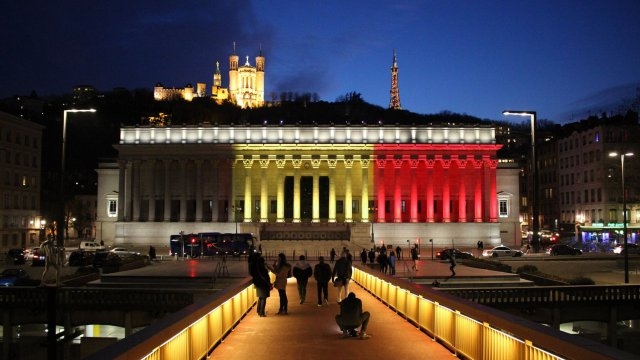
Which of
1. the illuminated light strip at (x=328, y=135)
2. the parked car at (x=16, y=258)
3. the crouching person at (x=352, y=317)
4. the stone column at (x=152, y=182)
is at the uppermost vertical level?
Result: the illuminated light strip at (x=328, y=135)

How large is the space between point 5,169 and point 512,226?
71.4 metres

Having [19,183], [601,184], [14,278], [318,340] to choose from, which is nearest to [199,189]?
[19,183]

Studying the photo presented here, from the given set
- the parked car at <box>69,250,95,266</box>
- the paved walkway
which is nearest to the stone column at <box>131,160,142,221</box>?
the parked car at <box>69,250,95,266</box>

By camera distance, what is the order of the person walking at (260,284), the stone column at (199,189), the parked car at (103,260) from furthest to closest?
the stone column at (199,189) < the parked car at (103,260) < the person walking at (260,284)

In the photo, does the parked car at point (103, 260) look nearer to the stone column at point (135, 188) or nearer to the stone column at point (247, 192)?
the stone column at point (247, 192)

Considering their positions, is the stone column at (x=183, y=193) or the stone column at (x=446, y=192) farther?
the stone column at (x=183, y=193)

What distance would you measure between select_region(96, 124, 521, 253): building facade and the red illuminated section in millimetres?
147

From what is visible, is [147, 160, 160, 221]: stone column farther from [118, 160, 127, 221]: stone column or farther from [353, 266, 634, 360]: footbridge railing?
[353, 266, 634, 360]: footbridge railing

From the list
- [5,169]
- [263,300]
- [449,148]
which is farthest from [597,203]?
[263,300]

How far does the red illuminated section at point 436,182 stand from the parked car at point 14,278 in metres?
62.3

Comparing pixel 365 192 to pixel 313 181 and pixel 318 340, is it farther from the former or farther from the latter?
pixel 318 340

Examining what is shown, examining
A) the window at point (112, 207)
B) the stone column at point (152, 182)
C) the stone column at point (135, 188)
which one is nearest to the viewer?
the stone column at point (135, 188)

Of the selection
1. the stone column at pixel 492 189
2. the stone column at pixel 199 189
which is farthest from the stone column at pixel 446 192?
the stone column at pixel 199 189

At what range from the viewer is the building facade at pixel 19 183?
285ft
